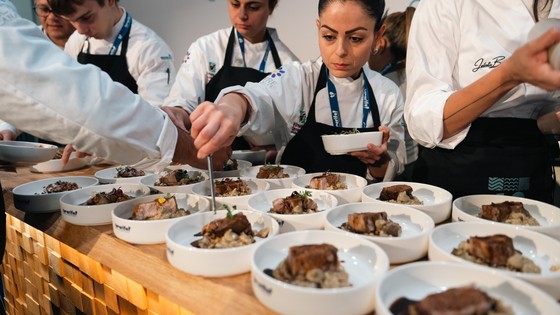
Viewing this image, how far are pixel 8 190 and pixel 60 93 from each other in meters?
1.08

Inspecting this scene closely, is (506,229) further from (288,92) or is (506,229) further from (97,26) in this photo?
(97,26)

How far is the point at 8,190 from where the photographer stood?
6.40 feet

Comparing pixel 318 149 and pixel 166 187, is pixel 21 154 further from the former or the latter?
pixel 318 149

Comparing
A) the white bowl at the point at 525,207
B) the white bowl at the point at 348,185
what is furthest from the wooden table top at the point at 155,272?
the white bowl at the point at 525,207

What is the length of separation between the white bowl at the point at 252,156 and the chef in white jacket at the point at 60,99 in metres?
1.16

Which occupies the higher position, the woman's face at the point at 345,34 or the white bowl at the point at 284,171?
the woman's face at the point at 345,34

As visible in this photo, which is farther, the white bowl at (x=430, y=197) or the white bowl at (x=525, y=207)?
the white bowl at (x=430, y=197)

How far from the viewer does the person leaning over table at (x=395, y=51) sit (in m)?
2.89

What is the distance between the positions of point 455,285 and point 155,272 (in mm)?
782

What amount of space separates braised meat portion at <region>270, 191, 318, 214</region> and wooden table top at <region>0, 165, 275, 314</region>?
0.40m

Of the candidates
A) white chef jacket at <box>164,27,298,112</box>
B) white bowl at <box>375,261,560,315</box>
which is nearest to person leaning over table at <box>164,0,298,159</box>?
white chef jacket at <box>164,27,298,112</box>

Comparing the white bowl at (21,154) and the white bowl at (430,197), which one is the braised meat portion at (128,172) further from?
the white bowl at (430,197)

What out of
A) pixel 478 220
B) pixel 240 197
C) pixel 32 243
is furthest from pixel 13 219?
pixel 478 220

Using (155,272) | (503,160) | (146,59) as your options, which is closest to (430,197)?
(503,160)
